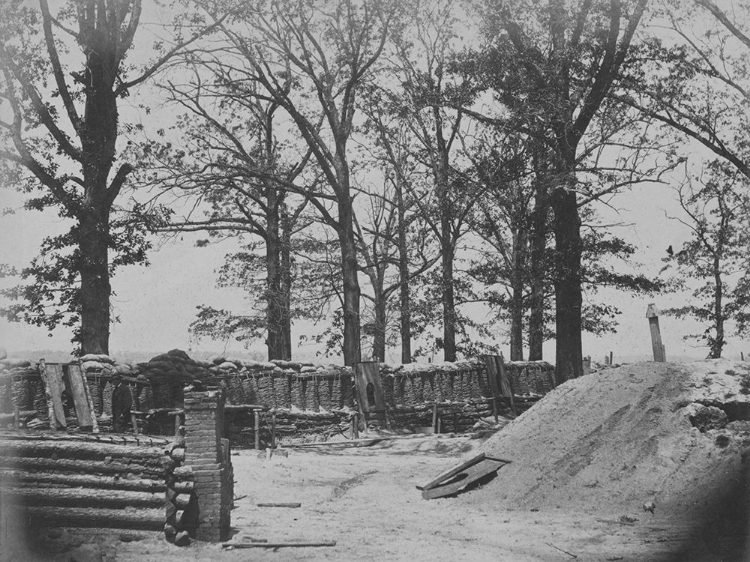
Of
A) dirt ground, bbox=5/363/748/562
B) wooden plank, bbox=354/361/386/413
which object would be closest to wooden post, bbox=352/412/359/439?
wooden plank, bbox=354/361/386/413

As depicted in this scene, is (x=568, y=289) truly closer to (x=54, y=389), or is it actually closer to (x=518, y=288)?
(x=518, y=288)

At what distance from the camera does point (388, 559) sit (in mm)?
8727

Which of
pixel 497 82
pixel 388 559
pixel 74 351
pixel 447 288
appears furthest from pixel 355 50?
pixel 388 559

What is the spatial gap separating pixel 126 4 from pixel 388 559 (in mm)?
17271

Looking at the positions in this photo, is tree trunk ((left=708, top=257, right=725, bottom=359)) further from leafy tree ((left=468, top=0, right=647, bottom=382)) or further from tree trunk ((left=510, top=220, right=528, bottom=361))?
leafy tree ((left=468, top=0, right=647, bottom=382))

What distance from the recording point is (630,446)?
39.9 feet

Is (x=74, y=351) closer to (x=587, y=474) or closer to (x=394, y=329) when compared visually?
(x=587, y=474)

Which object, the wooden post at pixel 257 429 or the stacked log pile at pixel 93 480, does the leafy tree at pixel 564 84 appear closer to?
the wooden post at pixel 257 429

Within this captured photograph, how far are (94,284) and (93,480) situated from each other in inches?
420

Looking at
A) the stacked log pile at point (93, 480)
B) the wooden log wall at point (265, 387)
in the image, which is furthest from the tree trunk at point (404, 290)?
the stacked log pile at point (93, 480)

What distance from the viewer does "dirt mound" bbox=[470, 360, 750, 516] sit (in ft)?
36.3

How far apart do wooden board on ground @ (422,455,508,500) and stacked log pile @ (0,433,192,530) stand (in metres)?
4.61

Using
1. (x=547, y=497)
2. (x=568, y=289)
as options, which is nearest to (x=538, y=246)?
(x=568, y=289)

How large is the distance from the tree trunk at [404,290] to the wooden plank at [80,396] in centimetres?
1557
